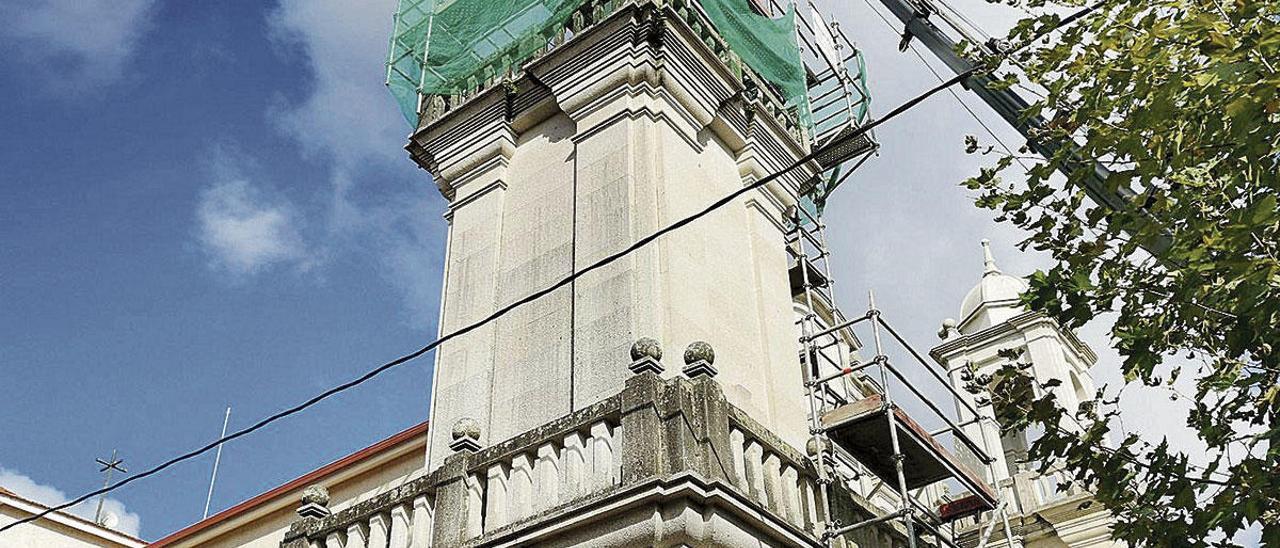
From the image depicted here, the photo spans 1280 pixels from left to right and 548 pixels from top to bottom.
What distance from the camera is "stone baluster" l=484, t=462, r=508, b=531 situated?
9.59m

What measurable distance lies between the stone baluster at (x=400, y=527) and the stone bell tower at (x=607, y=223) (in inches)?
71.9

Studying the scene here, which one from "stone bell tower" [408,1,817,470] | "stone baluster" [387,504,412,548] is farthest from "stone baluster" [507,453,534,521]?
"stone bell tower" [408,1,817,470]

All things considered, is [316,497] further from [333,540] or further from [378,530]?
[378,530]

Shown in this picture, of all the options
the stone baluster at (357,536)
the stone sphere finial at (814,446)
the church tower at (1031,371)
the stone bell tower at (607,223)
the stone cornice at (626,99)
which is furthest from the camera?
the church tower at (1031,371)

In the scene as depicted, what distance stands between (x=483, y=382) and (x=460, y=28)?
6805 millimetres

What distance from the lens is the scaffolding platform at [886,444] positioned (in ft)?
37.4

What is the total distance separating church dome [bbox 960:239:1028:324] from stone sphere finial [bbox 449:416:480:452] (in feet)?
67.8

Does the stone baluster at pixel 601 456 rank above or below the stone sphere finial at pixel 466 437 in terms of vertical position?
below

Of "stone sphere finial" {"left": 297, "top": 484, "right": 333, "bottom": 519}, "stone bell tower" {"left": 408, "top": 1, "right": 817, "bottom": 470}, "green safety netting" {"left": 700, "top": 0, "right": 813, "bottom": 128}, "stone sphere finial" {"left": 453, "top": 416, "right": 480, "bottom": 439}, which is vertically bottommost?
"stone sphere finial" {"left": 297, "top": 484, "right": 333, "bottom": 519}

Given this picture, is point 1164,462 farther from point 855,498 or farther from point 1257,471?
point 855,498

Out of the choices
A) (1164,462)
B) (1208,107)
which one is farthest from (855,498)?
(1208,107)

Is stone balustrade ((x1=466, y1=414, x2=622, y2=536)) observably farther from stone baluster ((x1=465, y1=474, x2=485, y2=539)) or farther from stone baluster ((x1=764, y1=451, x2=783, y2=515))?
stone baluster ((x1=764, y1=451, x2=783, y2=515))

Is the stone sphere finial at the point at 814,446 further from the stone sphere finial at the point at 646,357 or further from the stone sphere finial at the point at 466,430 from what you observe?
the stone sphere finial at the point at 466,430

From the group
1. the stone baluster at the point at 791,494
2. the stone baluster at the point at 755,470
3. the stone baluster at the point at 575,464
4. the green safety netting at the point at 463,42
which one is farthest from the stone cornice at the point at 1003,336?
the stone baluster at the point at 575,464
